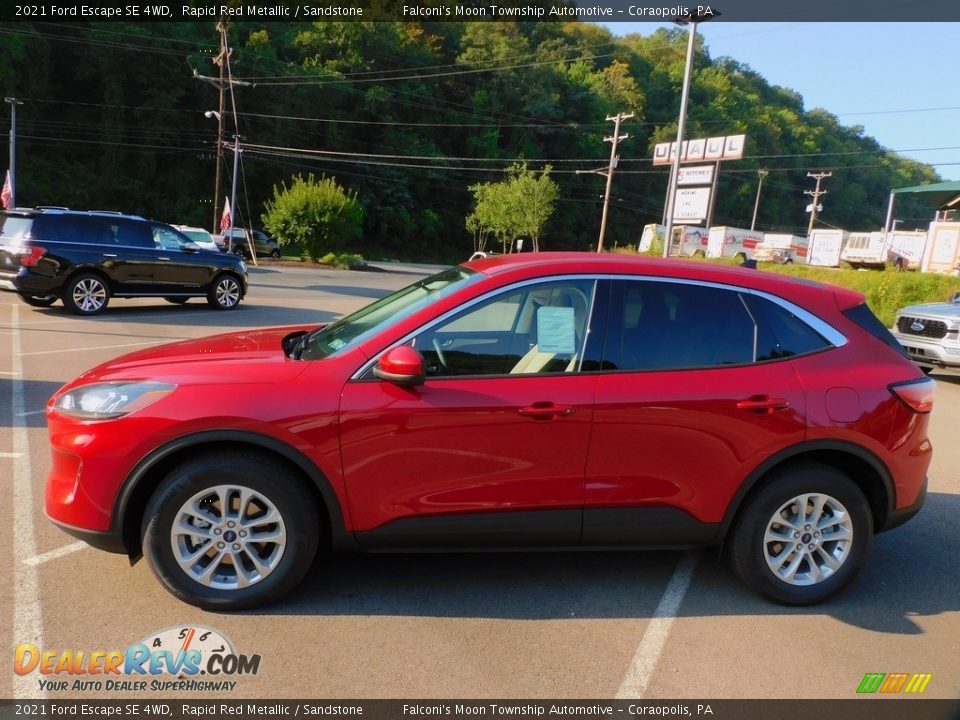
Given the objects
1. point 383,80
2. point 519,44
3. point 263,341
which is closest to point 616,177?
point 519,44

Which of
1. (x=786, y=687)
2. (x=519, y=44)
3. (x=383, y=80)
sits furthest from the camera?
(x=519, y=44)

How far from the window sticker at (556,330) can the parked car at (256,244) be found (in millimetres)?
35481

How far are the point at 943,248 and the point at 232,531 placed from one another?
124 ft

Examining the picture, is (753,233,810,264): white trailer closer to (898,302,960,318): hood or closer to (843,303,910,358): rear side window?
(898,302,960,318): hood

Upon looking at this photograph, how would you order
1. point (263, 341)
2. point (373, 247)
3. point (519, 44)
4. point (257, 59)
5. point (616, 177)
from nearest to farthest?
point (263, 341) < point (257, 59) < point (373, 247) < point (519, 44) < point (616, 177)

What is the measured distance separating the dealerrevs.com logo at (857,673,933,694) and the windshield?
251 centimetres

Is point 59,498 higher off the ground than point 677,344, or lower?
lower

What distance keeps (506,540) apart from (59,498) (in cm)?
209

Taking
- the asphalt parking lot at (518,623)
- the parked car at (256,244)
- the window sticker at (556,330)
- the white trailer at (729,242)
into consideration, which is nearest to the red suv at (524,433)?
the window sticker at (556,330)

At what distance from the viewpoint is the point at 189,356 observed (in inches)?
142

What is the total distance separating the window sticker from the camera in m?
3.53

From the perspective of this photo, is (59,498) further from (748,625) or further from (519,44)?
(519,44)

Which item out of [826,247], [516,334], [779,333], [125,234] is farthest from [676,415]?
[826,247]

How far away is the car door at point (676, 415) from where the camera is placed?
3.44 metres
